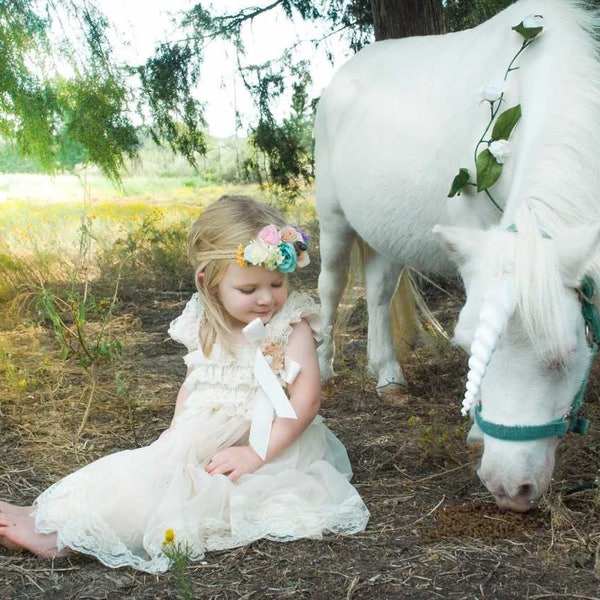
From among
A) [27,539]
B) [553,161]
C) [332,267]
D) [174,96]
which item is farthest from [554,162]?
[174,96]

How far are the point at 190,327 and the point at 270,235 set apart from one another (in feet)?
1.66

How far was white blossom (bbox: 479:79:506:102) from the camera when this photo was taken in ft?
9.68

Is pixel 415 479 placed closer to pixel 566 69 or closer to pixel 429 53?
pixel 566 69

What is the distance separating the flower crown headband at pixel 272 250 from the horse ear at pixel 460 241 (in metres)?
0.51

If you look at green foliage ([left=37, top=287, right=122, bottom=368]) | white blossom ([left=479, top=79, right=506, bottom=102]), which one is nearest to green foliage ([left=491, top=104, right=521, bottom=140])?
white blossom ([left=479, top=79, right=506, bottom=102])

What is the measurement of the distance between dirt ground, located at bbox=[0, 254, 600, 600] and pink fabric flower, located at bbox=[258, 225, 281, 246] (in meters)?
0.92

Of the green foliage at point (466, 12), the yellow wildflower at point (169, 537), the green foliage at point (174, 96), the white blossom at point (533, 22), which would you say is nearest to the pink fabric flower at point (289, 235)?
the yellow wildflower at point (169, 537)

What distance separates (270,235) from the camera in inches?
105

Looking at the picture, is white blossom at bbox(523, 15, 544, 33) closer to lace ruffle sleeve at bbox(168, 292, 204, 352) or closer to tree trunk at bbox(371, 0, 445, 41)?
lace ruffle sleeve at bbox(168, 292, 204, 352)

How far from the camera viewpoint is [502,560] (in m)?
2.31

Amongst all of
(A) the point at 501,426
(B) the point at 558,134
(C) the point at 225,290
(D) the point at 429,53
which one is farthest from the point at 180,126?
(A) the point at 501,426

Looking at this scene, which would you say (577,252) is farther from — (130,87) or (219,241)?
(130,87)

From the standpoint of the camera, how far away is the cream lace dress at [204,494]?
8.09 feet

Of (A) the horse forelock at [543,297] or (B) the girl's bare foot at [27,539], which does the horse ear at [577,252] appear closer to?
(A) the horse forelock at [543,297]
